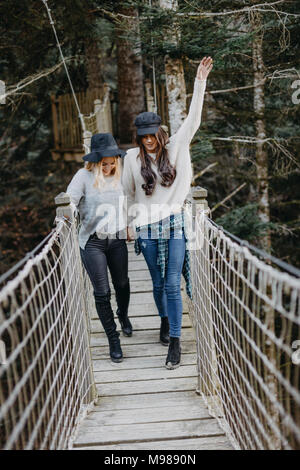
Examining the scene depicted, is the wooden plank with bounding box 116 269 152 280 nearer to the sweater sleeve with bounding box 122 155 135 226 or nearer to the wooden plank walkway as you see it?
the wooden plank walkway

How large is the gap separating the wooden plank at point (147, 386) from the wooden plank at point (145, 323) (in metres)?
0.89

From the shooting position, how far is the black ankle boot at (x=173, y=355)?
3410mm

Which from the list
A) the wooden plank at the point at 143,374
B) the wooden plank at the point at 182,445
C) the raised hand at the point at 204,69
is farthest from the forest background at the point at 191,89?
the wooden plank at the point at 182,445

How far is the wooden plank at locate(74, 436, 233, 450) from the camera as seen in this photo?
8.39 ft

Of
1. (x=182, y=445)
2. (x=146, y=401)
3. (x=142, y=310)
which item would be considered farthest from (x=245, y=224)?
(x=182, y=445)

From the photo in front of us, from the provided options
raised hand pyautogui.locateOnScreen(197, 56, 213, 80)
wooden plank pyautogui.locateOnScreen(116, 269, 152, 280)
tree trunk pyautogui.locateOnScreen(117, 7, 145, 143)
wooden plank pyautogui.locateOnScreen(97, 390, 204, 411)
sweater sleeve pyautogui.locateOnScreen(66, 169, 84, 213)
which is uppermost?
tree trunk pyautogui.locateOnScreen(117, 7, 145, 143)

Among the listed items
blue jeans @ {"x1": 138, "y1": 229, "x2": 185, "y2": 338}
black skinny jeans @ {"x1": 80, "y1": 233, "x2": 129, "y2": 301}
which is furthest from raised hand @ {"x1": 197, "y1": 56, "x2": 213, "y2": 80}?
black skinny jeans @ {"x1": 80, "y1": 233, "x2": 129, "y2": 301}

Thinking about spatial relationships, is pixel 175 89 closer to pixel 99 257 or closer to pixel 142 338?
pixel 142 338

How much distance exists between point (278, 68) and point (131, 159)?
5276 millimetres

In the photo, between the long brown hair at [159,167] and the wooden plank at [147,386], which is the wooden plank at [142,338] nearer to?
the wooden plank at [147,386]

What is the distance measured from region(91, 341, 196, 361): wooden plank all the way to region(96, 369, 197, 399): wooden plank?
362 millimetres
